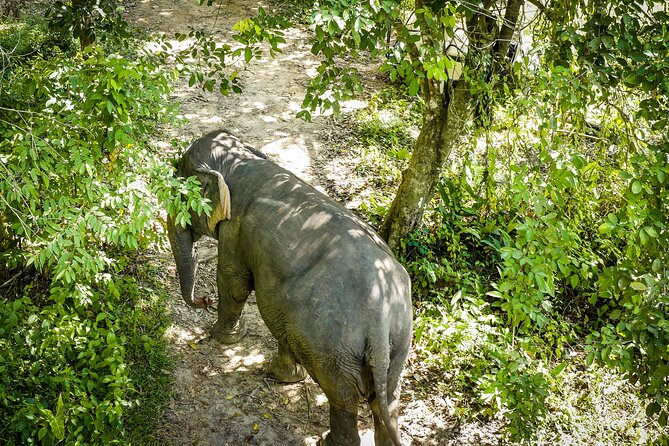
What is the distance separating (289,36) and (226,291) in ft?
26.2

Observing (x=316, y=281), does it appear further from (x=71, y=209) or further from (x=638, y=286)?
(x=638, y=286)

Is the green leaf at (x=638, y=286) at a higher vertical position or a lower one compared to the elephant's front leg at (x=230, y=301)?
higher

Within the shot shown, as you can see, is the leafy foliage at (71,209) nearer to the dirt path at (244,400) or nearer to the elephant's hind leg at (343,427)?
the dirt path at (244,400)

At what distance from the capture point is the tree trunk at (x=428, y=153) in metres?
6.38

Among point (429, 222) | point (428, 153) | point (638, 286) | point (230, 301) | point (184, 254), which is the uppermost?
point (638, 286)

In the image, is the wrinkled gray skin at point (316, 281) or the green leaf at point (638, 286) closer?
the green leaf at point (638, 286)

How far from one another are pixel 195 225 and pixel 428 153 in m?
2.63

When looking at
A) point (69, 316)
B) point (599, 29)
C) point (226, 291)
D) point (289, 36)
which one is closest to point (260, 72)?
point (289, 36)

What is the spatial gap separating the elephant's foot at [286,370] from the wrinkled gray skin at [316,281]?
1cm

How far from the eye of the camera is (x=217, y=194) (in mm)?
5199

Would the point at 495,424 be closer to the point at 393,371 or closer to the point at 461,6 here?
the point at 393,371

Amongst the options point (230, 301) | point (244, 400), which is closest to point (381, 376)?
point (244, 400)

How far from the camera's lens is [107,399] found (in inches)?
173

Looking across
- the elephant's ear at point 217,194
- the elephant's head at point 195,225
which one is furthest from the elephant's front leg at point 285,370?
the elephant's ear at point 217,194
